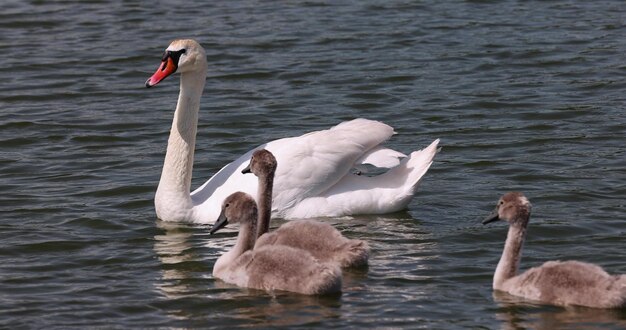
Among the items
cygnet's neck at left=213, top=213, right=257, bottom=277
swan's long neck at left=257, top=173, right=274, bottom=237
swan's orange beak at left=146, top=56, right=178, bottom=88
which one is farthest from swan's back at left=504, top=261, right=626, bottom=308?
swan's orange beak at left=146, top=56, right=178, bottom=88

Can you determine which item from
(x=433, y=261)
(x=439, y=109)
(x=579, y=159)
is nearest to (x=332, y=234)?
(x=433, y=261)

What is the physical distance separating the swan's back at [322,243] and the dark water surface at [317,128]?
14 cm

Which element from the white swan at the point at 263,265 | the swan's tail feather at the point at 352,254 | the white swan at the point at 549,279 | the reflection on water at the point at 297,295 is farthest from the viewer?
the swan's tail feather at the point at 352,254

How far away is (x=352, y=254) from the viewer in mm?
10203

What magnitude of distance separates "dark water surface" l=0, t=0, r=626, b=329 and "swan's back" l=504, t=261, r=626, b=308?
76 mm

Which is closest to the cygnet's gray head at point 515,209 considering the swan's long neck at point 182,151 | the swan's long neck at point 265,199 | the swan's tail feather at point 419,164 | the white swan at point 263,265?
the white swan at point 263,265

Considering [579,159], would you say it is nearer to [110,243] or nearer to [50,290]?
[110,243]

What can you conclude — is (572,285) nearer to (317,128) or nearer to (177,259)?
(177,259)

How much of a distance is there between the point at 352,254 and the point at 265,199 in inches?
37.0

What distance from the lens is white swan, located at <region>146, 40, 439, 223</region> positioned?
11906 mm

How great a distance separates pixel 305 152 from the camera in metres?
12.0

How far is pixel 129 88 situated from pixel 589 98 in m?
5.30

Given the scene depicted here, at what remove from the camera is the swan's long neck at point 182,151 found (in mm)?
12109

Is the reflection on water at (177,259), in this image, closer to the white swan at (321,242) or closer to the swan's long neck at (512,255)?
the white swan at (321,242)
